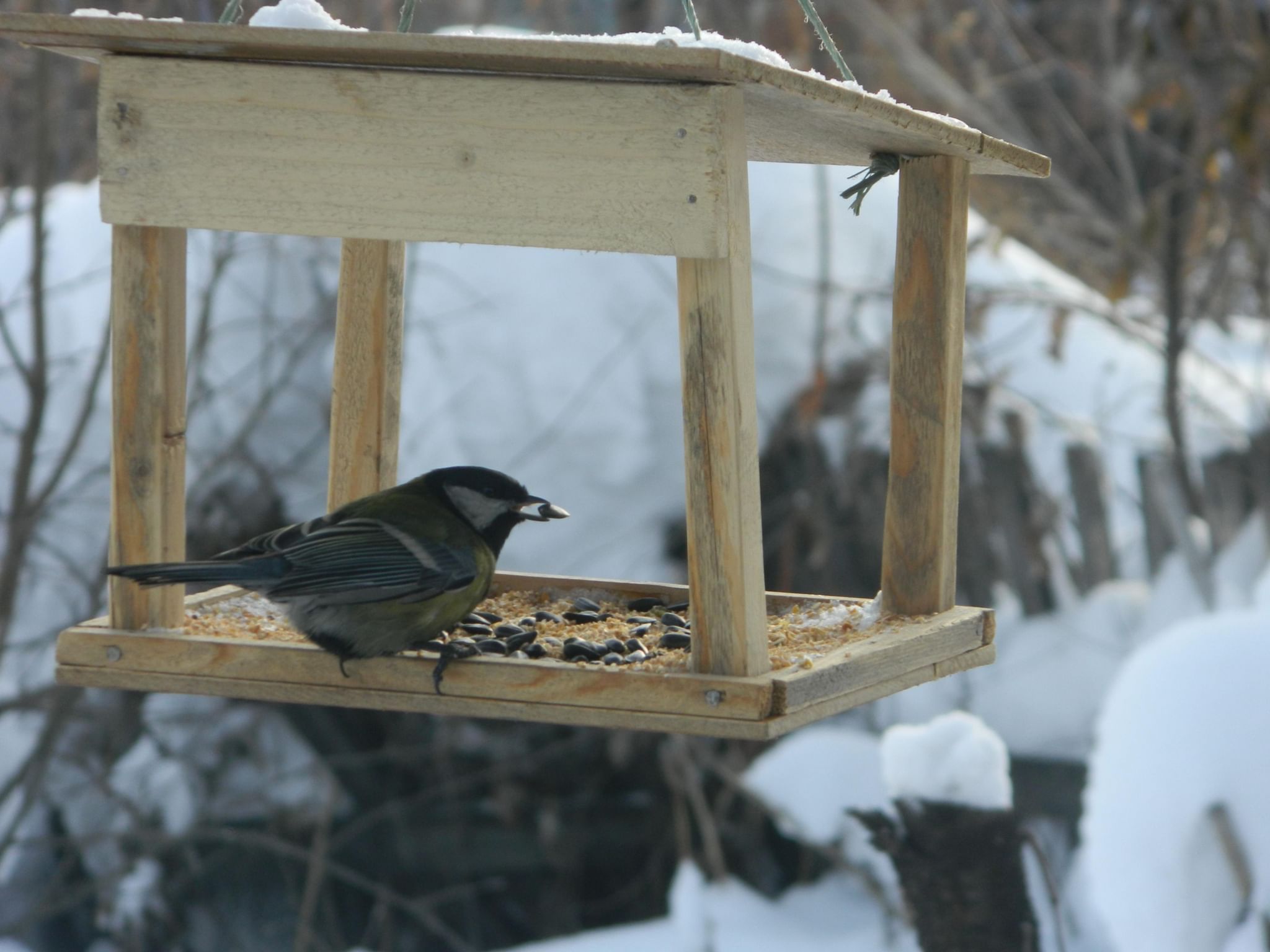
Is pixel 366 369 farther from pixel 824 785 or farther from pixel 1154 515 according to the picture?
pixel 1154 515

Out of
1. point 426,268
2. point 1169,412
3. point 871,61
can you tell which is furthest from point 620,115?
point 871,61

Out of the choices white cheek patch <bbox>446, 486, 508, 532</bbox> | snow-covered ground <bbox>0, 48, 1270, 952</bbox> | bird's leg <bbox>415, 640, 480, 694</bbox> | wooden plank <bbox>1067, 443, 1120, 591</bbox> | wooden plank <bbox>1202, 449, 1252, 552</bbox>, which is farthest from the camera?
wooden plank <bbox>1202, 449, 1252, 552</bbox>

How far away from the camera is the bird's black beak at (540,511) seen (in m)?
2.51

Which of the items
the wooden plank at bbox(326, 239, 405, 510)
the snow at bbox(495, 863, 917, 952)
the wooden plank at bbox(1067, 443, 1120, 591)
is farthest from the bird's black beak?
the wooden plank at bbox(1067, 443, 1120, 591)

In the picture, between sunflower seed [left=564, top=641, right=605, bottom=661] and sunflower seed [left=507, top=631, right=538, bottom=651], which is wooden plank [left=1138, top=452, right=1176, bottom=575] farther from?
sunflower seed [left=564, top=641, right=605, bottom=661]

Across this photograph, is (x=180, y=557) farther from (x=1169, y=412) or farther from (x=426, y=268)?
(x=1169, y=412)

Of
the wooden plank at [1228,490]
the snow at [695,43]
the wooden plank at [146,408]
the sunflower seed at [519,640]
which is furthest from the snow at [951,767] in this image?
the wooden plank at [1228,490]

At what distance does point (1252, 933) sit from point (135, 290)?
2.62 meters

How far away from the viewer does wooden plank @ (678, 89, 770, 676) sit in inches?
76.2

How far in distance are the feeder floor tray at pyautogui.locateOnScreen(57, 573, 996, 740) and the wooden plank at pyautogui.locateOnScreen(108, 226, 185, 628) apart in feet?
0.39

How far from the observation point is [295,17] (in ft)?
6.53

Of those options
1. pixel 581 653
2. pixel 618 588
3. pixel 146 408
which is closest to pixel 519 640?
pixel 581 653

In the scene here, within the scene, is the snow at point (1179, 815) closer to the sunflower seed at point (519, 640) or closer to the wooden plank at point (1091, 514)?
the sunflower seed at point (519, 640)

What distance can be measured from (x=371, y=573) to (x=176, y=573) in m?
0.34
